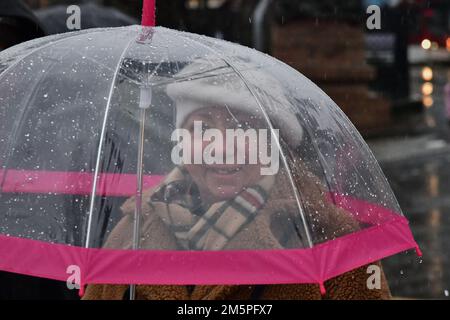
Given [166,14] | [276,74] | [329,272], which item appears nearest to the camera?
[329,272]

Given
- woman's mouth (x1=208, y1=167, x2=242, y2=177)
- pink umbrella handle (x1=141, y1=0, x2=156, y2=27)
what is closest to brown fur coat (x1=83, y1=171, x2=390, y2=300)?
woman's mouth (x1=208, y1=167, x2=242, y2=177)

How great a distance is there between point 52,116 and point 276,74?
2.52 feet

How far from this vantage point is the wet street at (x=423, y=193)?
8055 mm

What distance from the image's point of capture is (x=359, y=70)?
15859 millimetres

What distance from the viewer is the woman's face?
301 cm

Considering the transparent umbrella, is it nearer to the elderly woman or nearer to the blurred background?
the elderly woman

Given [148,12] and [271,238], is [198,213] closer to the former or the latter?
[271,238]

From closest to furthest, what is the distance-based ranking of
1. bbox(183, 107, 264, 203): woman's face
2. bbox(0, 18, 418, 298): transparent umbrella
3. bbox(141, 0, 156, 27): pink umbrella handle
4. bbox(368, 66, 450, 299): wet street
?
bbox(0, 18, 418, 298): transparent umbrella → bbox(183, 107, 264, 203): woman's face → bbox(141, 0, 156, 27): pink umbrella handle → bbox(368, 66, 450, 299): wet street

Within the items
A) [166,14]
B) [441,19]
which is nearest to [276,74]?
[166,14]

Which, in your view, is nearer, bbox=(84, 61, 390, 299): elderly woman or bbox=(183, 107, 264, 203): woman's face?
bbox=(84, 61, 390, 299): elderly woman

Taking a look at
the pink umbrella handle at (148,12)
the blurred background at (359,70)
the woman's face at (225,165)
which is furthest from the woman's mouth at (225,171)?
the blurred background at (359,70)

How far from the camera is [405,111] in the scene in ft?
65.4

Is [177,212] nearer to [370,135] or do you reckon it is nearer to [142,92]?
[142,92]

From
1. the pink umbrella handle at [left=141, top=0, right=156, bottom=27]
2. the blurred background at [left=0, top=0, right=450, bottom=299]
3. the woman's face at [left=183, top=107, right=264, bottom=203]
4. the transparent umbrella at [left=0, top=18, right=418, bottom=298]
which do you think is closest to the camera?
the transparent umbrella at [left=0, top=18, right=418, bottom=298]
